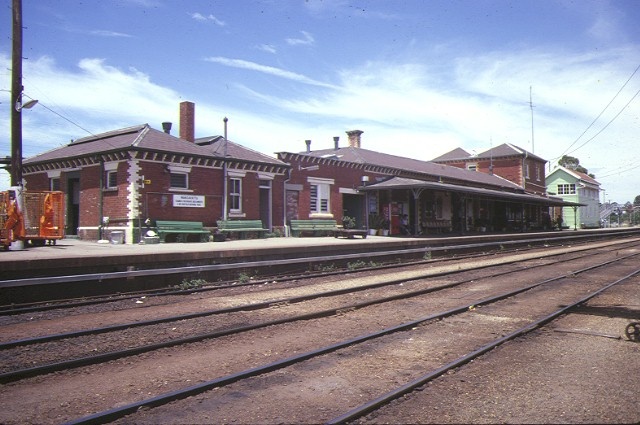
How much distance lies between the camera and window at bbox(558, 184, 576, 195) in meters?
61.7

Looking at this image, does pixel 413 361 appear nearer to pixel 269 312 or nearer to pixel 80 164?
pixel 269 312

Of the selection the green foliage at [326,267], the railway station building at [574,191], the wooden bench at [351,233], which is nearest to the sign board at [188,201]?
the wooden bench at [351,233]

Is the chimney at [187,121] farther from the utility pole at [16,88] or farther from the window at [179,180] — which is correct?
the utility pole at [16,88]

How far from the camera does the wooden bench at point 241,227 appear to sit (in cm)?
2031

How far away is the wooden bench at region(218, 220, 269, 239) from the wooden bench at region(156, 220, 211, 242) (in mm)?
961

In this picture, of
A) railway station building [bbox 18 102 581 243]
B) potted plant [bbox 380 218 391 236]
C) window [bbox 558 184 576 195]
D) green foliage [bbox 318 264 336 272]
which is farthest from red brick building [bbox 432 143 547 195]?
green foliage [bbox 318 264 336 272]

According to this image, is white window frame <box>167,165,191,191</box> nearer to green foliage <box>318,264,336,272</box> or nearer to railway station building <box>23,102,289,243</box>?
railway station building <box>23,102,289,243</box>

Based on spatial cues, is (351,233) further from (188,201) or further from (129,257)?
(129,257)

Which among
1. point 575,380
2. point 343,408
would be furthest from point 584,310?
point 343,408

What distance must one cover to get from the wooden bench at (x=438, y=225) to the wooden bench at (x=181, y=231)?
16.1 metres

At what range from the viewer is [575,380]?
4.29 meters

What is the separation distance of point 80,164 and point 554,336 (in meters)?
20.5

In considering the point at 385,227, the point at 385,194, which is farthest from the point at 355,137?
the point at 385,227

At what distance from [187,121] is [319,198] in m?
8.20
